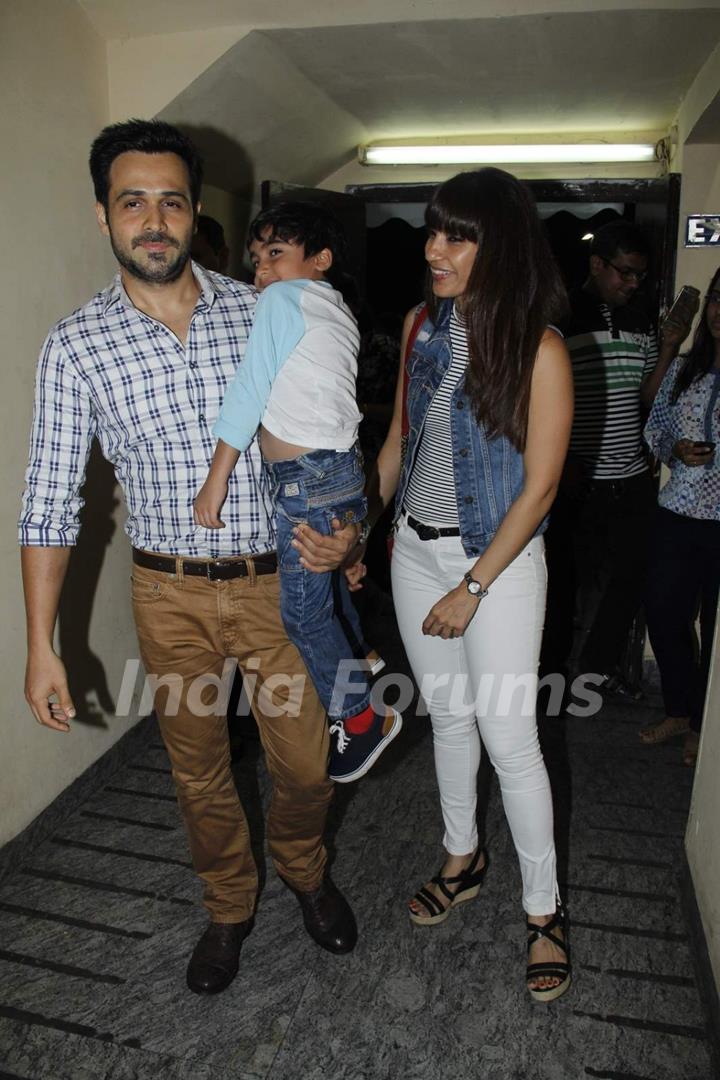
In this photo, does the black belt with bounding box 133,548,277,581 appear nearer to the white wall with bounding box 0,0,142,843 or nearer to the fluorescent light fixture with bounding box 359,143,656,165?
the white wall with bounding box 0,0,142,843

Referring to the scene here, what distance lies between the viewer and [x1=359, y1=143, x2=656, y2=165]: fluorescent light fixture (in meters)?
4.38

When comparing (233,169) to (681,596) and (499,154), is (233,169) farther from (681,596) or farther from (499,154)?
(681,596)

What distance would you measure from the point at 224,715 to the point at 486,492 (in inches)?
31.8

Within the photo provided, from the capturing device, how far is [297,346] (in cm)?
182

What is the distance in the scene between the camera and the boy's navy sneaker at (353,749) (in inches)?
83.3

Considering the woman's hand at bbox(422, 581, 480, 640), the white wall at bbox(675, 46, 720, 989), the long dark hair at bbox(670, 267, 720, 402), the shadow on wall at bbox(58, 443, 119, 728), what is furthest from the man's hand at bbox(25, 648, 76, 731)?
the long dark hair at bbox(670, 267, 720, 402)

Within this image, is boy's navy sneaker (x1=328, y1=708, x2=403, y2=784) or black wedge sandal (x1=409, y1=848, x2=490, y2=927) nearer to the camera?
boy's navy sneaker (x1=328, y1=708, x2=403, y2=784)

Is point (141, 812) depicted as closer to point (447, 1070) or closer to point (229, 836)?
point (229, 836)

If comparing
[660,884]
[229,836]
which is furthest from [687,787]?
[229,836]

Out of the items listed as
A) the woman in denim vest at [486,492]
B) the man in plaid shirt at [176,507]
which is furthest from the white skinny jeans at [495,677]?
the man in plaid shirt at [176,507]

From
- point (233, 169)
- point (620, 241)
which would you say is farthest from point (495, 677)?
point (233, 169)

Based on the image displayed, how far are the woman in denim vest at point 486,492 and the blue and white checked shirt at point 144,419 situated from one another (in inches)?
15.2

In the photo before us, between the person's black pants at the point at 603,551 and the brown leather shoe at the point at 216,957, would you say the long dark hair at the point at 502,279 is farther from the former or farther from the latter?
the person's black pants at the point at 603,551

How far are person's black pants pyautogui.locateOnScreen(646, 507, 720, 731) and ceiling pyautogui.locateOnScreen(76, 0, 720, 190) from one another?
1.67m
